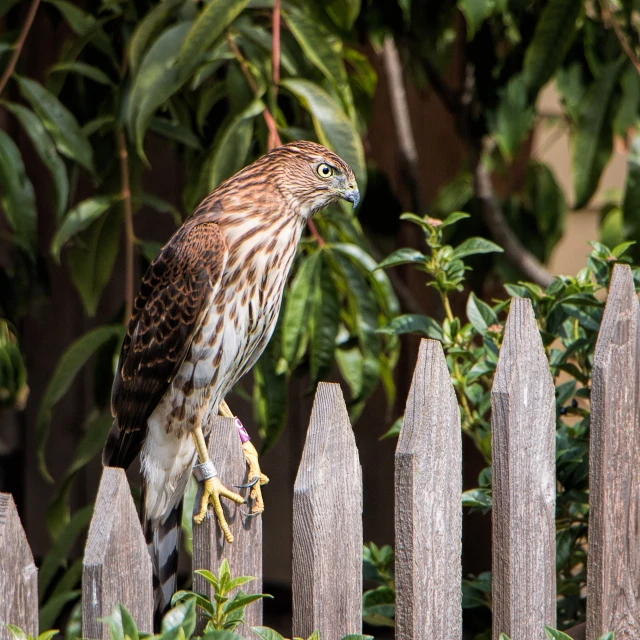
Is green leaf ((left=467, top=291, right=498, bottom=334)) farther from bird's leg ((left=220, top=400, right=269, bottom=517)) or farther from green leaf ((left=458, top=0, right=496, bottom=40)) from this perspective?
green leaf ((left=458, top=0, right=496, bottom=40))

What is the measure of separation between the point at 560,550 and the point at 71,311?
2.65m

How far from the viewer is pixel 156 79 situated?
98.0 inches

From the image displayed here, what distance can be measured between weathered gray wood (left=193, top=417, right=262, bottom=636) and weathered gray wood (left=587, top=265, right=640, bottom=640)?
0.63 metres

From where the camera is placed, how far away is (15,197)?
257 centimetres

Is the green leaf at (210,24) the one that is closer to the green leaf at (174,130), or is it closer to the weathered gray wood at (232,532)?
the green leaf at (174,130)

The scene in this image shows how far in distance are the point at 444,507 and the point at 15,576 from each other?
0.71 meters

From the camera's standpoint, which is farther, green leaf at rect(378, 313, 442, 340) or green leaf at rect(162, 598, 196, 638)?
green leaf at rect(378, 313, 442, 340)

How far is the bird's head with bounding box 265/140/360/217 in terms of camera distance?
2.46m

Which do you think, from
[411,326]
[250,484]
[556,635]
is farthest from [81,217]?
[556,635]

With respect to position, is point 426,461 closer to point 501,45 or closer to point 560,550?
point 560,550

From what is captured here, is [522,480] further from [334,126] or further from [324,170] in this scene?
[334,126]

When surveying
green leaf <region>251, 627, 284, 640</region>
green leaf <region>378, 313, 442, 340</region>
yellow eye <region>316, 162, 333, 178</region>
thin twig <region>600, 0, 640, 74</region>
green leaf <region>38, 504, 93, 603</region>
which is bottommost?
green leaf <region>38, 504, 93, 603</region>

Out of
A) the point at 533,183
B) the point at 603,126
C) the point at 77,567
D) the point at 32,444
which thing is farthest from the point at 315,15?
the point at 32,444

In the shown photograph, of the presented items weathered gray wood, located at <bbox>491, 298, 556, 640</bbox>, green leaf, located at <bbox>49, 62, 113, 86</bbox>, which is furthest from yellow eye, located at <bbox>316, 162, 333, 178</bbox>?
weathered gray wood, located at <bbox>491, 298, 556, 640</bbox>
